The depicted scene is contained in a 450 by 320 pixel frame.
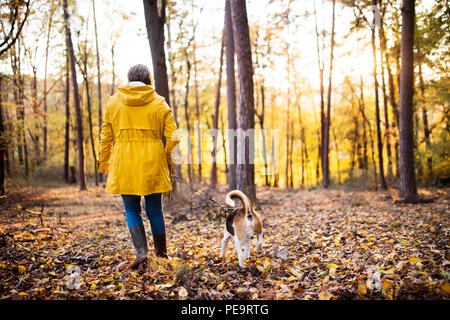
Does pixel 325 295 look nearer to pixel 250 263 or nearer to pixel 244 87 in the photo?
pixel 250 263

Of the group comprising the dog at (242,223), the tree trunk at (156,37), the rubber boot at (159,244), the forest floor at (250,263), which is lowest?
the forest floor at (250,263)

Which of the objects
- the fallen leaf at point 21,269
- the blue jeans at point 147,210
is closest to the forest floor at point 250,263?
the fallen leaf at point 21,269

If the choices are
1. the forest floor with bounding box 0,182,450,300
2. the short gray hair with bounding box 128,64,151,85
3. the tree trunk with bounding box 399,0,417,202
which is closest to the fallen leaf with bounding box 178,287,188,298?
the forest floor with bounding box 0,182,450,300

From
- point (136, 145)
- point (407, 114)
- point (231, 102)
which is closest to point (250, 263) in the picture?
point (136, 145)

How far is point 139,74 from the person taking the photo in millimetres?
3426

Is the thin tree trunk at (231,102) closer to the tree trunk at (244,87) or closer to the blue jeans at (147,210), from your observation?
the tree trunk at (244,87)

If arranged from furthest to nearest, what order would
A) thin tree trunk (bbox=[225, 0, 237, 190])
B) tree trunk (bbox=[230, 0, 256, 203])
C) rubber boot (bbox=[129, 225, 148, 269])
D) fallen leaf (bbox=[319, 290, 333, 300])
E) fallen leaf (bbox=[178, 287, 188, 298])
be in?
thin tree trunk (bbox=[225, 0, 237, 190])
tree trunk (bbox=[230, 0, 256, 203])
rubber boot (bbox=[129, 225, 148, 269])
fallen leaf (bbox=[178, 287, 188, 298])
fallen leaf (bbox=[319, 290, 333, 300])

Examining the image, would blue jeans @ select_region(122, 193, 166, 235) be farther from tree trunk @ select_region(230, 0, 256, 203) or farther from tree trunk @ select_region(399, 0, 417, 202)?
tree trunk @ select_region(399, 0, 417, 202)

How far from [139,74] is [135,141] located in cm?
84

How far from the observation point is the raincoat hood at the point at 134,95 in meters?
3.22

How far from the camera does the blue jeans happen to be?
3.39 m

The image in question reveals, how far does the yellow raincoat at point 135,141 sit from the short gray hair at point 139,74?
158 mm
